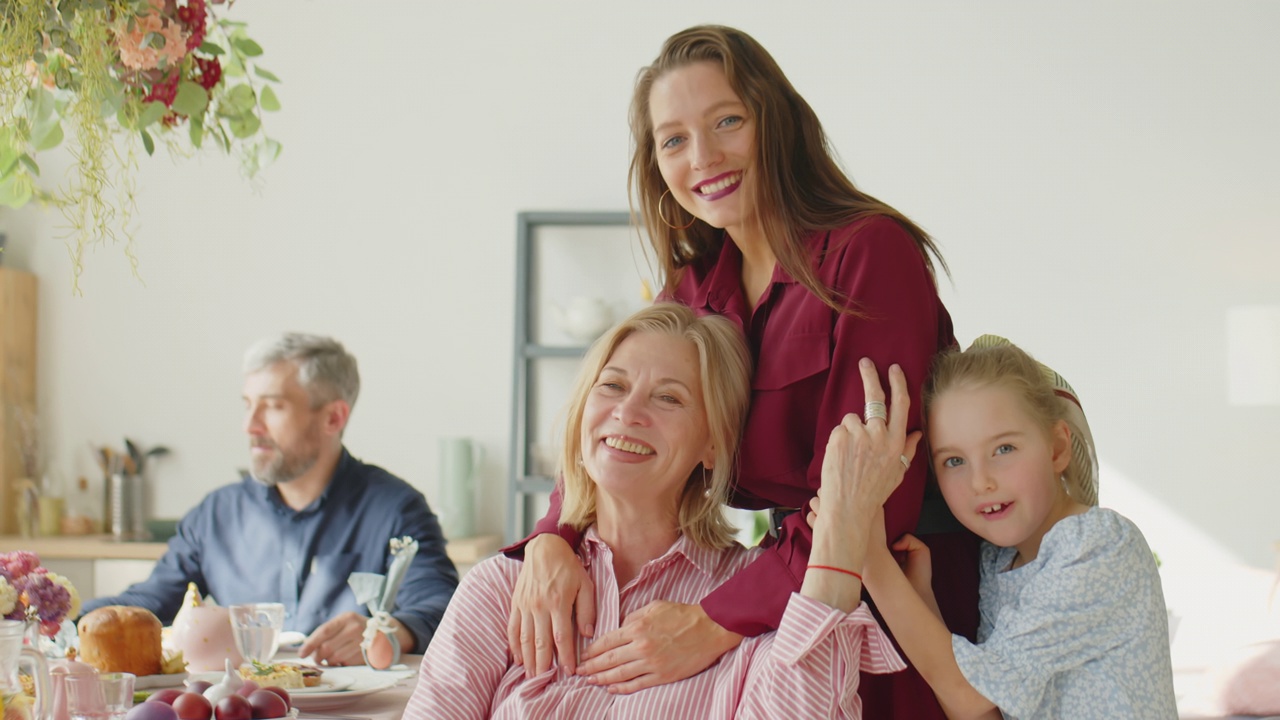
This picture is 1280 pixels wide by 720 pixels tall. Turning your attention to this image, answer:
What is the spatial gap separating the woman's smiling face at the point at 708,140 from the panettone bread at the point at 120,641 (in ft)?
3.69

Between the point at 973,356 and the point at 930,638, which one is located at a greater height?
the point at 973,356

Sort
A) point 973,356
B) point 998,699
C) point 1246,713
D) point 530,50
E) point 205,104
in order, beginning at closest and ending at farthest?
point 998,699 < point 973,356 < point 205,104 < point 1246,713 < point 530,50

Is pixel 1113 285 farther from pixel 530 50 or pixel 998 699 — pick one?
pixel 998 699

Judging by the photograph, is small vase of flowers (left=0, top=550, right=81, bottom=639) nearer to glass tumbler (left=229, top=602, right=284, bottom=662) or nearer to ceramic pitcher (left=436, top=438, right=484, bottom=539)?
glass tumbler (left=229, top=602, right=284, bottom=662)

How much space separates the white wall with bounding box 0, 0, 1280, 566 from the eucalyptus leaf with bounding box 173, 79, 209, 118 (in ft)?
10.2

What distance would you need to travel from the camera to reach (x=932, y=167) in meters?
4.73

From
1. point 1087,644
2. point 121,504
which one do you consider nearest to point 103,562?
point 121,504

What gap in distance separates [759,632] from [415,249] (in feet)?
11.9

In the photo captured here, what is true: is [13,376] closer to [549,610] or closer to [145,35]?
[145,35]

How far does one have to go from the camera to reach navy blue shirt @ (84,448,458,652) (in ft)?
9.69

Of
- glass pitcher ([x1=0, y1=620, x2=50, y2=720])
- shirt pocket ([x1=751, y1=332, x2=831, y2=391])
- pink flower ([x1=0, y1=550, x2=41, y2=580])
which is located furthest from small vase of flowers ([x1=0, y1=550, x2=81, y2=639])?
shirt pocket ([x1=751, y1=332, x2=831, y2=391])

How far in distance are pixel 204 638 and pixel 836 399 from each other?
3.95ft

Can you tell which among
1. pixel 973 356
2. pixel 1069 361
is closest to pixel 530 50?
pixel 1069 361

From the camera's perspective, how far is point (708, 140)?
5.74 feet
